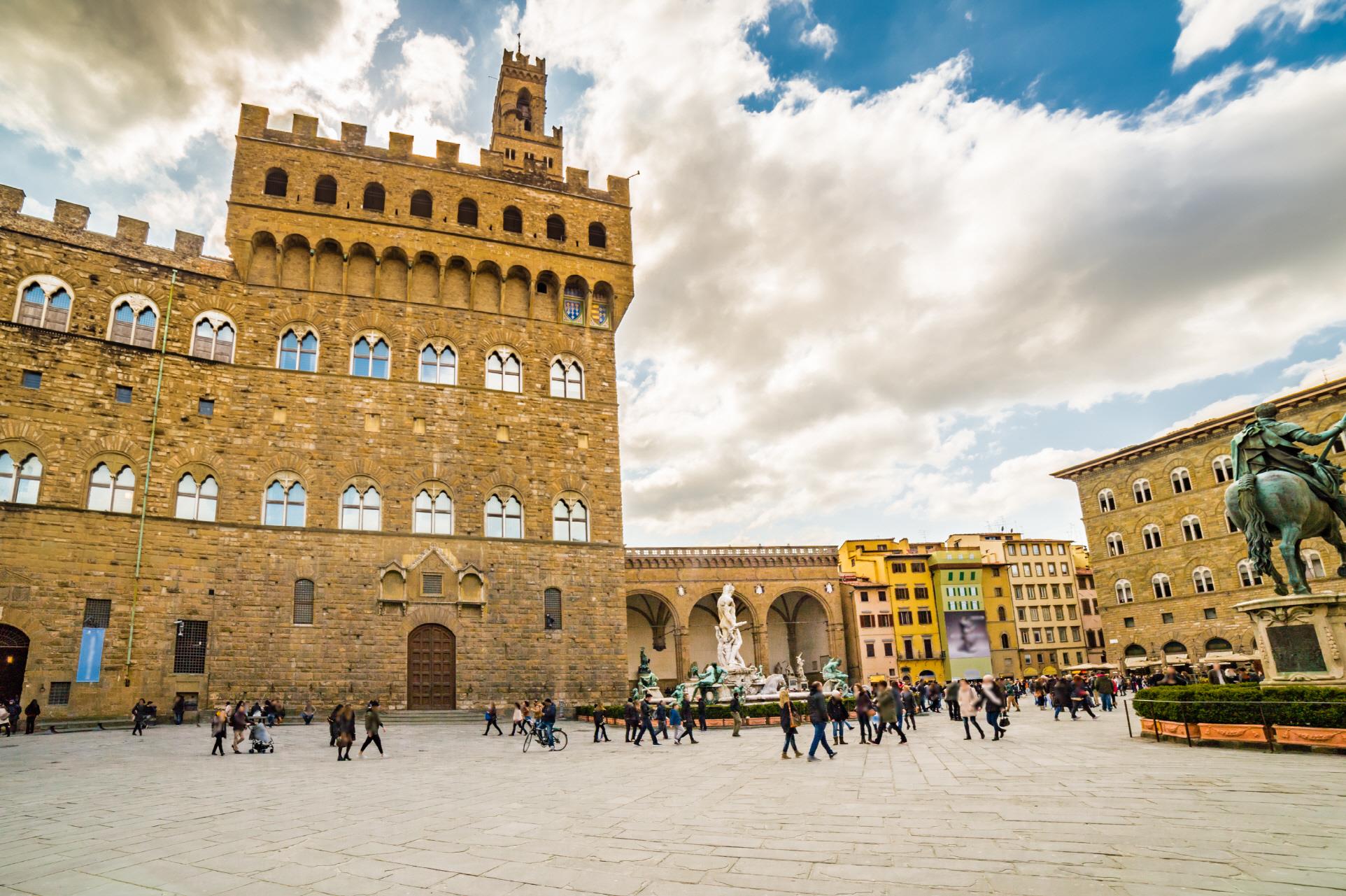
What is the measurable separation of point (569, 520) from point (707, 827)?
21146mm

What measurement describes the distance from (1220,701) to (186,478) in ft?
86.7

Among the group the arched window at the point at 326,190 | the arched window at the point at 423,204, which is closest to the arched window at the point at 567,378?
the arched window at the point at 423,204

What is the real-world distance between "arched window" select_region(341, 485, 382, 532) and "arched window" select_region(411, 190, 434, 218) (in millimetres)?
11109

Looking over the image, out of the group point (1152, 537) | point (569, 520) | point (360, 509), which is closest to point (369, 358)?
point (360, 509)

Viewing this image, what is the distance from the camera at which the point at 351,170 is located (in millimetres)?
27500

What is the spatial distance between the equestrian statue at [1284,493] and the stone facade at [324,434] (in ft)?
64.7

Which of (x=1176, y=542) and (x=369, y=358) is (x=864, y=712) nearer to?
(x=369, y=358)

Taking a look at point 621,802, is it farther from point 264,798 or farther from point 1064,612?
point 1064,612

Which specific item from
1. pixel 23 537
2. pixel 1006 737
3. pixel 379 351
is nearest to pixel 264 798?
pixel 1006 737

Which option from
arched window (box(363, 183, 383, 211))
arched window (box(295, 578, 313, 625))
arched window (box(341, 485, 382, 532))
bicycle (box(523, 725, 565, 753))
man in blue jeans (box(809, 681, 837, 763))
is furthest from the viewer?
arched window (box(363, 183, 383, 211))

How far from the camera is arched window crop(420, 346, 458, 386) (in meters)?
26.8

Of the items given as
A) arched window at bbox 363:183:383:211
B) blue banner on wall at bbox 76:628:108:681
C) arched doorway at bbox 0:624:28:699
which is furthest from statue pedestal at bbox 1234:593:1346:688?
arched window at bbox 363:183:383:211

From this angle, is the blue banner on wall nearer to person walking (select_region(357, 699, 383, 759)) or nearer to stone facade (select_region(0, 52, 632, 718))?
stone facade (select_region(0, 52, 632, 718))

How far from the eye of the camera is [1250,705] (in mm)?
10273
